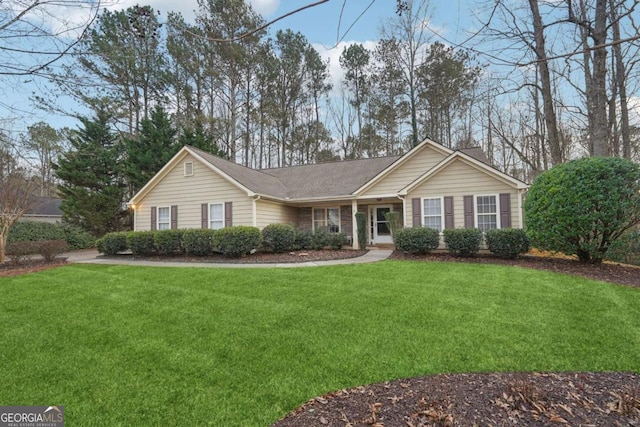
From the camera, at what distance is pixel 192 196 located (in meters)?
15.1

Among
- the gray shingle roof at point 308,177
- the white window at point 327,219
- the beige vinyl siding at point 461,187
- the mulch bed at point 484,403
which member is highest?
the gray shingle roof at point 308,177

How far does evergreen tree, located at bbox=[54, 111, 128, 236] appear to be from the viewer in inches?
763

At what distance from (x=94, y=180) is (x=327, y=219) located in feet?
48.3

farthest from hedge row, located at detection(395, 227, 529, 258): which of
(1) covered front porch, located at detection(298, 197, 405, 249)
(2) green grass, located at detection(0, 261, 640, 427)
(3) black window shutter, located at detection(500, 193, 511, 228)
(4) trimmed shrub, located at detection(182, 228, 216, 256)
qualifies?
(4) trimmed shrub, located at detection(182, 228, 216, 256)

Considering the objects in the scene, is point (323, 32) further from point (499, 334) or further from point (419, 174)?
point (419, 174)

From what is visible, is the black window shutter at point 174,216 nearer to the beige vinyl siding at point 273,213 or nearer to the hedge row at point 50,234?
the beige vinyl siding at point 273,213

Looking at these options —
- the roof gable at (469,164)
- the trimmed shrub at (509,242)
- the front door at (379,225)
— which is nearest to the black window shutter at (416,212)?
the roof gable at (469,164)

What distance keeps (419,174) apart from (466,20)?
432 inches

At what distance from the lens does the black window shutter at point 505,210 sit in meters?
11.9

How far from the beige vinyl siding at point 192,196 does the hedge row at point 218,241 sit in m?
1.71

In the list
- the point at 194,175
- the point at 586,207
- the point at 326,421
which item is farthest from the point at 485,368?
the point at 194,175

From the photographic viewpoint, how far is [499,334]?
4.39m

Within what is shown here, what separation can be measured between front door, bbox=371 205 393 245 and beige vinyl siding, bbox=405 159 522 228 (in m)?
2.49

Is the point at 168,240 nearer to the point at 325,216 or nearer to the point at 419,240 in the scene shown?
the point at 325,216
